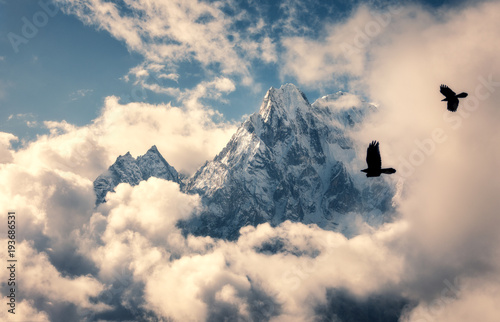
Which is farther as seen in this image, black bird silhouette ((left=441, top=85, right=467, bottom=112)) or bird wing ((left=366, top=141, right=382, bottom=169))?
black bird silhouette ((left=441, top=85, right=467, bottom=112))

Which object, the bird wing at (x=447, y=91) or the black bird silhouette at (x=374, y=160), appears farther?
the bird wing at (x=447, y=91)

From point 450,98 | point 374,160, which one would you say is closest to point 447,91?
point 450,98

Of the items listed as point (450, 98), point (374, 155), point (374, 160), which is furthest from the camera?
point (450, 98)

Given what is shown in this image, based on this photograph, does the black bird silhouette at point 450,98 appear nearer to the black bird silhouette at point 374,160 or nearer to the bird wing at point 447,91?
the bird wing at point 447,91

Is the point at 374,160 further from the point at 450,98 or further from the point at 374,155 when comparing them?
the point at 450,98

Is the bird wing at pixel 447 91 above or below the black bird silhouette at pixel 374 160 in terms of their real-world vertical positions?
above

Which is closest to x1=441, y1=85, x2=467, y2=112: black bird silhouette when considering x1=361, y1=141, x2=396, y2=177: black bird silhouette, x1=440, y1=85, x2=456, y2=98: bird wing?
x1=440, y1=85, x2=456, y2=98: bird wing

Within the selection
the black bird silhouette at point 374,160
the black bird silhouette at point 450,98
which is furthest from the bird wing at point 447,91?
the black bird silhouette at point 374,160

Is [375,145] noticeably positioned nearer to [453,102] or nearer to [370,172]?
[370,172]

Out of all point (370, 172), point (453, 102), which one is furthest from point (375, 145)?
point (453, 102)

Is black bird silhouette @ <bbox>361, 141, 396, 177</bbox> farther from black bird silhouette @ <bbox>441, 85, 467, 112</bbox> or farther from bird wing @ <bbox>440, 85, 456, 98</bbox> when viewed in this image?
bird wing @ <bbox>440, 85, 456, 98</bbox>

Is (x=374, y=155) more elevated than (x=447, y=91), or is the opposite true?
(x=447, y=91)

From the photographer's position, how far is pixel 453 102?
31188 millimetres

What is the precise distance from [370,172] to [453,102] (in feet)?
49.1
